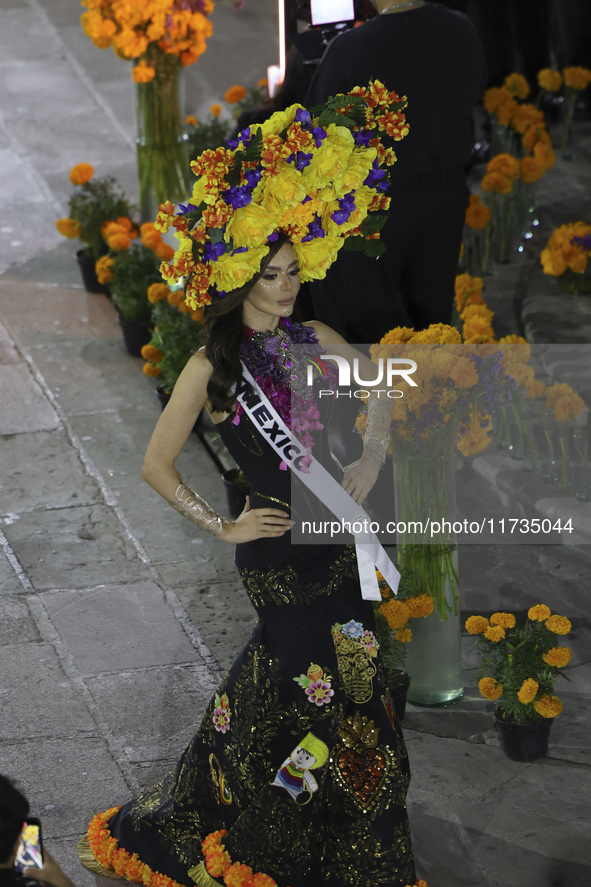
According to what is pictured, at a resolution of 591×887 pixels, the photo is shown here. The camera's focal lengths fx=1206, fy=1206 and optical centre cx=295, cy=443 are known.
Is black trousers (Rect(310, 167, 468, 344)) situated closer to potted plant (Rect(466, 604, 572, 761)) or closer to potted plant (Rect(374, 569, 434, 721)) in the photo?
potted plant (Rect(374, 569, 434, 721))

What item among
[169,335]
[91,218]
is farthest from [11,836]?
[91,218]

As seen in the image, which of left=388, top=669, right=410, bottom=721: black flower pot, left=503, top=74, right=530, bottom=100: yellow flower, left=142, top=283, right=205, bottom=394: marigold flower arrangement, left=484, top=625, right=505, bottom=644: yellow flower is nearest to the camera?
left=484, top=625, right=505, bottom=644: yellow flower

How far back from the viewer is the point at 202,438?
20.1ft

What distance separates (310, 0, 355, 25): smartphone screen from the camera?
5582 millimetres

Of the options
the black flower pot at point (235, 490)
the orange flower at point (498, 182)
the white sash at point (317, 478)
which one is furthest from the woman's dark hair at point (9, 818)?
the orange flower at point (498, 182)

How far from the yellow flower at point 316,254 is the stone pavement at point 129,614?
1789 millimetres

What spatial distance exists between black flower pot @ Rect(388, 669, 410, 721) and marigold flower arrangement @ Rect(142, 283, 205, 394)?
230cm

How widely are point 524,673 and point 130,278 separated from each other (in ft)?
12.3

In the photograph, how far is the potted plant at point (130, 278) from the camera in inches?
262

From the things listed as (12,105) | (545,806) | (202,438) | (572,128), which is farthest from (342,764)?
(12,105)

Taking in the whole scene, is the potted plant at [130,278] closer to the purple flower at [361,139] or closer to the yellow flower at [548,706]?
the yellow flower at [548,706]

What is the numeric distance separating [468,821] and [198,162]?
218cm

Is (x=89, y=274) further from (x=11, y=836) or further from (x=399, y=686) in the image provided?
(x=11, y=836)

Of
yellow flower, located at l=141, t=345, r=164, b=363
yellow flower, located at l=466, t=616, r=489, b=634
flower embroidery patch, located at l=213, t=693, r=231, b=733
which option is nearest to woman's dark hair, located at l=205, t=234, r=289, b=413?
flower embroidery patch, located at l=213, t=693, r=231, b=733
